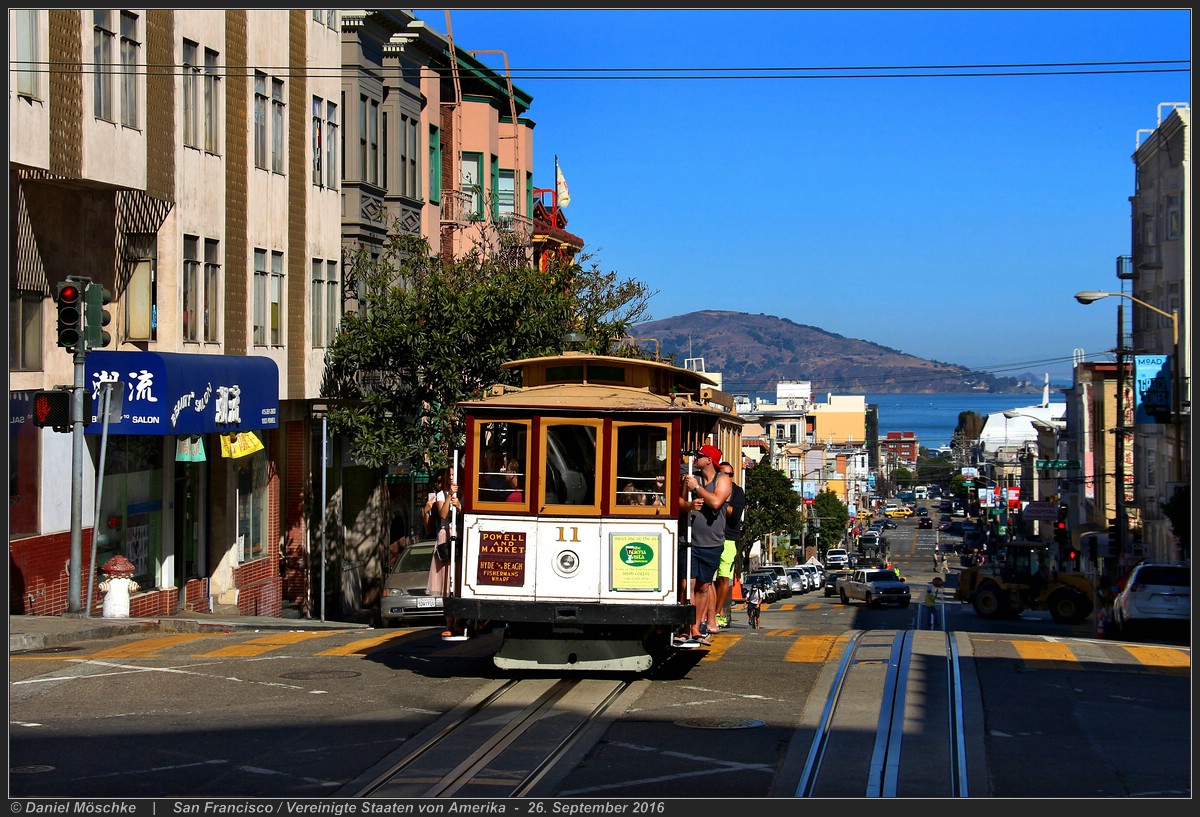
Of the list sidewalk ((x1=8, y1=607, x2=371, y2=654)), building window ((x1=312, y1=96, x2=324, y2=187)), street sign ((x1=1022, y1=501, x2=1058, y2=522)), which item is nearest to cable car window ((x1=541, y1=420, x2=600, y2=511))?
sidewalk ((x1=8, y1=607, x2=371, y2=654))

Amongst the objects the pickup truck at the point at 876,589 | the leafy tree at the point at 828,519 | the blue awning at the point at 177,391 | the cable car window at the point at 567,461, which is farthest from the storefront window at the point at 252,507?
the leafy tree at the point at 828,519

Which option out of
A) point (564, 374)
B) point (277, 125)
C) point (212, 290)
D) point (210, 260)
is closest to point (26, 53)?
point (210, 260)

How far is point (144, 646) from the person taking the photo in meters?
16.6

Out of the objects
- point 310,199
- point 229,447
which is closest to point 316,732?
point 229,447

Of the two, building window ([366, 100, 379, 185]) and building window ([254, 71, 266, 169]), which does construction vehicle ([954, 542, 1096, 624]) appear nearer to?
building window ([366, 100, 379, 185])

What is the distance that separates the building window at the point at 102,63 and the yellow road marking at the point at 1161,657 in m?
14.9

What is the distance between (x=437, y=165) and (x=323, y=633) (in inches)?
792

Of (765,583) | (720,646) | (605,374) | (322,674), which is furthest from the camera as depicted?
(765,583)

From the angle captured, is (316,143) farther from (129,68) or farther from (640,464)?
(640,464)

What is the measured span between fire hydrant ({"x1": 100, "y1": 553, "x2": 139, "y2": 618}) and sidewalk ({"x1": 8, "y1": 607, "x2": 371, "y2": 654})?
1.94 ft

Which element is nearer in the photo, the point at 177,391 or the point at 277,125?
the point at 177,391

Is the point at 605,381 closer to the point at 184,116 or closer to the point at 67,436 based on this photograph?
the point at 67,436

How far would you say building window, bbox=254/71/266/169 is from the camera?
27062 mm

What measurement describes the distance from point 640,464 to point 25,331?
1031 centimetres
